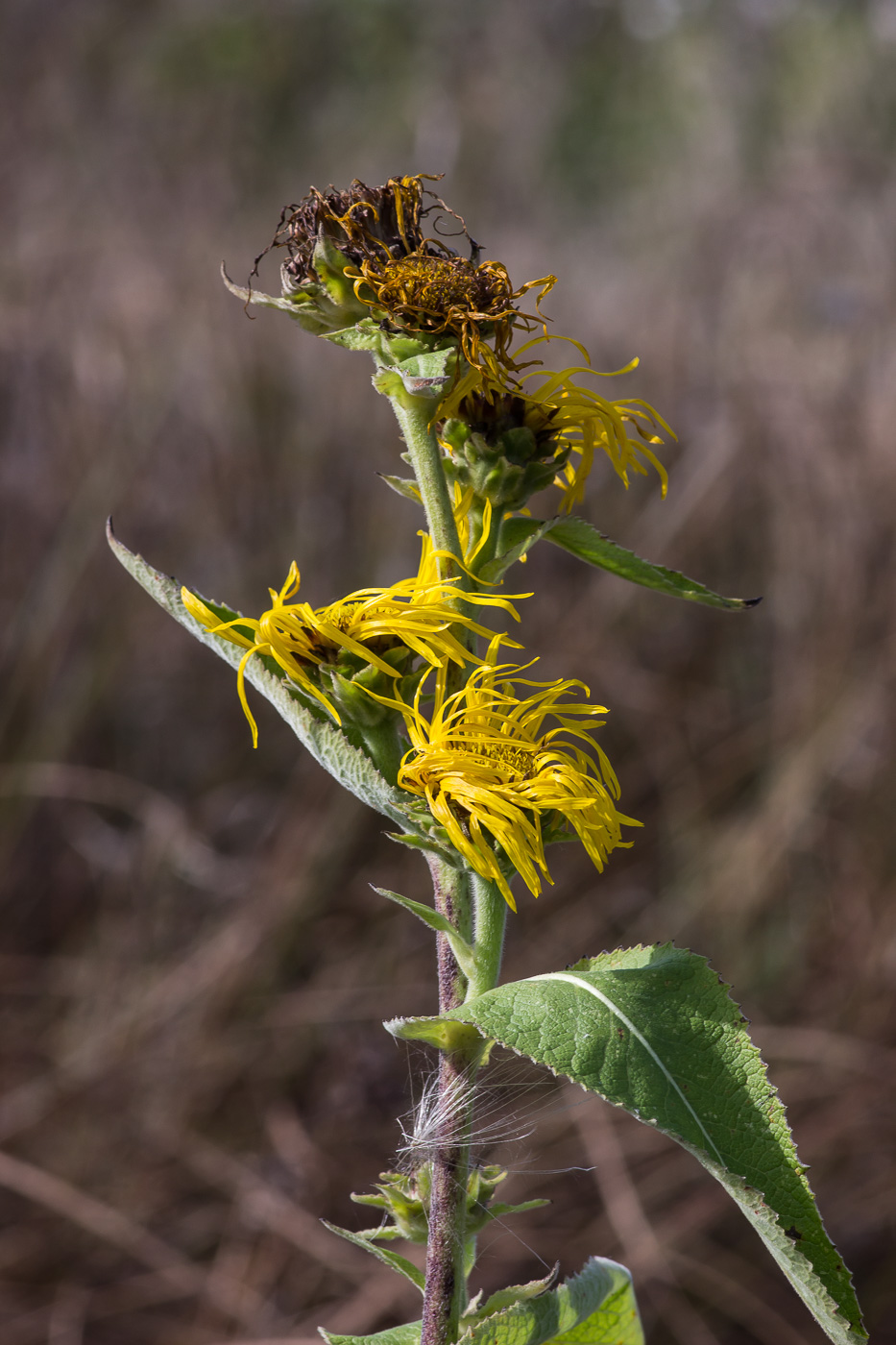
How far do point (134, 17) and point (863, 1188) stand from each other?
1491cm

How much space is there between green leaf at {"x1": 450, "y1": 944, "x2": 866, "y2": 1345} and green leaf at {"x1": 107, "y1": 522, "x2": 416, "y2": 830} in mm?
215

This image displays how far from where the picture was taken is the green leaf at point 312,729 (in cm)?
102

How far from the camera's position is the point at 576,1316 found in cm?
112

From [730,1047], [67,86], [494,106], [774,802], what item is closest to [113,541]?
[730,1047]

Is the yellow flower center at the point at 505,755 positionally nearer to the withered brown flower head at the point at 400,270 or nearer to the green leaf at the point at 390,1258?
the withered brown flower head at the point at 400,270

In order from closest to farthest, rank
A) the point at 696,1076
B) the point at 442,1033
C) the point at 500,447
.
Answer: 1. the point at 696,1076
2. the point at 442,1033
3. the point at 500,447

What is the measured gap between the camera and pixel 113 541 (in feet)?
4.04

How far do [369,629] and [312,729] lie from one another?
11 centimetres

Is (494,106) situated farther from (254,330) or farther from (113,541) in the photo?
(113,541)

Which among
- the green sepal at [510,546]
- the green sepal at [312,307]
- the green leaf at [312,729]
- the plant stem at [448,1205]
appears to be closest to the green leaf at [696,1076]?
the plant stem at [448,1205]

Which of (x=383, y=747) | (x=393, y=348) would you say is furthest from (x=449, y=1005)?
(x=393, y=348)

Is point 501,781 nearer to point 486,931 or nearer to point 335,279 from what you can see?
point 486,931

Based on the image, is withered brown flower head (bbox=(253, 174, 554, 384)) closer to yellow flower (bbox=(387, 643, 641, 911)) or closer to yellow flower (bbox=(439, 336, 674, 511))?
yellow flower (bbox=(439, 336, 674, 511))

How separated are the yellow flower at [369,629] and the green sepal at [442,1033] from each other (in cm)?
31
